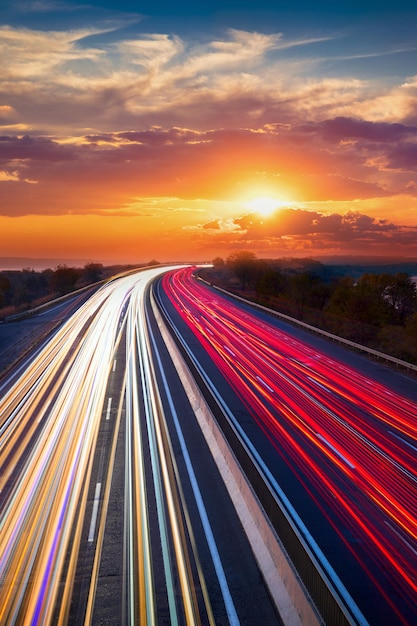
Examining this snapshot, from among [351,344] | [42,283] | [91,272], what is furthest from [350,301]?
[42,283]

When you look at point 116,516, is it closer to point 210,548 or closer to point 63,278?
point 210,548

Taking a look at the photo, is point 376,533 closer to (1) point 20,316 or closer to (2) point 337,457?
(2) point 337,457

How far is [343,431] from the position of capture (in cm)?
2161

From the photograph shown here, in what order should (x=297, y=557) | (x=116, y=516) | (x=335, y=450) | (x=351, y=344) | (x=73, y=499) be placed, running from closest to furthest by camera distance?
(x=297, y=557)
(x=116, y=516)
(x=73, y=499)
(x=335, y=450)
(x=351, y=344)

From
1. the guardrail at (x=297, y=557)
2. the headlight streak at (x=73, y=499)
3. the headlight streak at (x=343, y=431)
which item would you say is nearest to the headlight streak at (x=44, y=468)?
the headlight streak at (x=73, y=499)

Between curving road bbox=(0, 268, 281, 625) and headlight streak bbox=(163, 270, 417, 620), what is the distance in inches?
120

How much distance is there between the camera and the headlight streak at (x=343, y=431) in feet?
46.3

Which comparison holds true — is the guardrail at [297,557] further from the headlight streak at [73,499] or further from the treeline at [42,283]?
the treeline at [42,283]

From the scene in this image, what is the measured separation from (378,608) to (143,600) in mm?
4746

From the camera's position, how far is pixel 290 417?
2358 centimetres

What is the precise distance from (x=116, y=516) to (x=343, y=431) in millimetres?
10139

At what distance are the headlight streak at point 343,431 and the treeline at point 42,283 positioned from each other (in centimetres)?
6417

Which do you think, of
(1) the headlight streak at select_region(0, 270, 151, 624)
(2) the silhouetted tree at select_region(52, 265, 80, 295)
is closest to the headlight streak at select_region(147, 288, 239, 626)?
(1) the headlight streak at select_region(0, 270, 151, 624)

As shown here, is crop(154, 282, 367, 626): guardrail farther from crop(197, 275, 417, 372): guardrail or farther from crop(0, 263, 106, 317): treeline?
crop(0, 263, 106, 317): treeline
